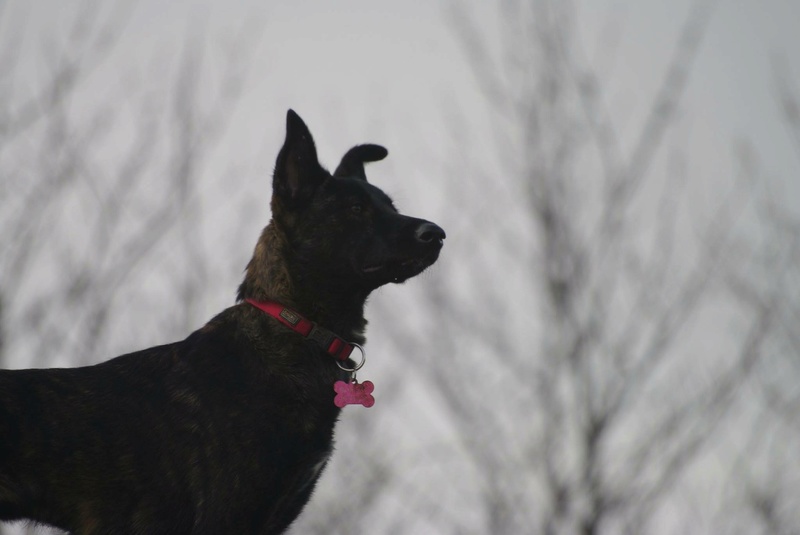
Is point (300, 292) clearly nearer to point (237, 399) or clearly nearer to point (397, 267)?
point (397, 267)

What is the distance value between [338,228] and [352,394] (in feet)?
2.62

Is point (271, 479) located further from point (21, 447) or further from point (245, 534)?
point (21, 447)

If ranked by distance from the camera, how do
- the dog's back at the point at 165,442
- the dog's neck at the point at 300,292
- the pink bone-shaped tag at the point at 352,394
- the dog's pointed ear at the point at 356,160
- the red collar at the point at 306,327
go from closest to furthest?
the dog's back at the point at 165,442 → the pink bone-shaped tag at the point at 352,394 → the red collar at the point at 306,327 → the dog's neck at the point at 300,292 → the dog's pointed ear at the point at 356,160

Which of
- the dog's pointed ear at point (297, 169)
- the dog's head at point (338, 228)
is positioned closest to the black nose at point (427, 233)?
the dog's head at point (338, 228)

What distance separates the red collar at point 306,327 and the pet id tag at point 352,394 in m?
0.17

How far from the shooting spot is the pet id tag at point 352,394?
3.98 meters

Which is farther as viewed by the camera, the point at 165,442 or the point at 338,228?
the point at 338,228

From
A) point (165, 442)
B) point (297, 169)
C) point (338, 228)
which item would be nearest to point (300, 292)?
point (338, 228)

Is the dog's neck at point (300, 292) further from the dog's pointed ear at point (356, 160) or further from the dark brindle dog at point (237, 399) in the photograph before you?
the dog's pointed ear at point (356, 160)

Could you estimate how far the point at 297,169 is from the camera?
4359 mm

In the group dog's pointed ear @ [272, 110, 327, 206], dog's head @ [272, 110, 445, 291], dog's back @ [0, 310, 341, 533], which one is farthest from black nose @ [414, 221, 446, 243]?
dog's back @ [0, 310, 341, 533]

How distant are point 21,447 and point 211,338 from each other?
91 cm

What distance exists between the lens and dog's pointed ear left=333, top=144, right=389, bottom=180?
5.12 m

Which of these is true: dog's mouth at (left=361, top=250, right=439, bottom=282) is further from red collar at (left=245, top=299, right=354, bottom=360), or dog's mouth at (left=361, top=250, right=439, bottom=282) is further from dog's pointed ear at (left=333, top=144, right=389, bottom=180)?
dog's pointed ear at (left=333, top=144, right=389, bottom=180)
